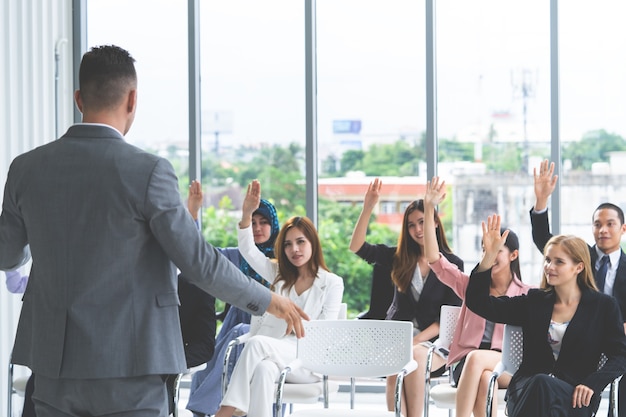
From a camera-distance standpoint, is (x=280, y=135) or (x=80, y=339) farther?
(x=280, y=135)

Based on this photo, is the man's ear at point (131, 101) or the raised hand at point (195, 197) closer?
the man's ear at point (131, 101)

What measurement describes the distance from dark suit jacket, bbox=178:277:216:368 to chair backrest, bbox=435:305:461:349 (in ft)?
4.07

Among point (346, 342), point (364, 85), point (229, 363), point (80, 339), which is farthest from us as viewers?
point (364, 85)

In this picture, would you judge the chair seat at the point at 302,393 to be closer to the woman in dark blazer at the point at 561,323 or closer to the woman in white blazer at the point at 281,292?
the woman in white blazer at the point at 281,292

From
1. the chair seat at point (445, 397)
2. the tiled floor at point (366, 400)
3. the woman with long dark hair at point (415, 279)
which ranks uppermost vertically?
the woman with long dark hair at point (415, 279)

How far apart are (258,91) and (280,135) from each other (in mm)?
364

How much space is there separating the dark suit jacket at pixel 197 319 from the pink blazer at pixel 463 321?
1.24 m

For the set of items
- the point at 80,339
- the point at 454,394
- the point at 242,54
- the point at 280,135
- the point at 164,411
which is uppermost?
the point at 242,54

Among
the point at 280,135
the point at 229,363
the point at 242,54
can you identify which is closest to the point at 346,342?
the point at 229,363

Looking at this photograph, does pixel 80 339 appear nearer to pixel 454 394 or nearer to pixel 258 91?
pixel 454 394

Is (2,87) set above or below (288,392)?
above

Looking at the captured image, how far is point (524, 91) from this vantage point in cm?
642

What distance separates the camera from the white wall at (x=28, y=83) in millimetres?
6188

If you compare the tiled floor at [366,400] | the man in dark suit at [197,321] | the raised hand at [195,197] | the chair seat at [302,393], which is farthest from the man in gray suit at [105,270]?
the tiled floor at [366,400]
